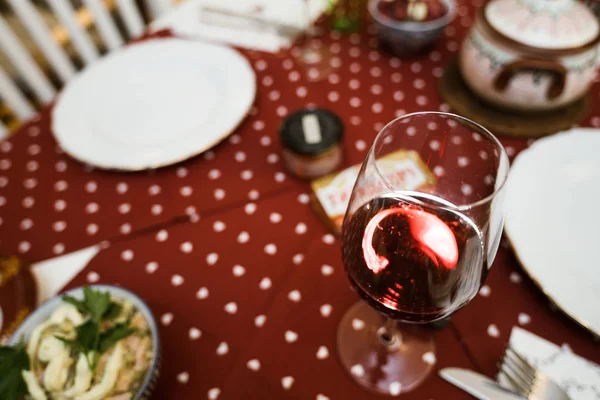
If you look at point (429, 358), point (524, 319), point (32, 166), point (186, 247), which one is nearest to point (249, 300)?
point (186, 247)

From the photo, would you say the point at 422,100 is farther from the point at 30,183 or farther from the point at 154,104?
the point at 30,183

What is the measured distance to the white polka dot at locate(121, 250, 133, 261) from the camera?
0.60 metres

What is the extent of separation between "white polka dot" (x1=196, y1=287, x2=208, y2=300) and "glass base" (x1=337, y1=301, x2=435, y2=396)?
0.59 feet

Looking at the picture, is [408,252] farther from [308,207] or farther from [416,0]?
[416,0]

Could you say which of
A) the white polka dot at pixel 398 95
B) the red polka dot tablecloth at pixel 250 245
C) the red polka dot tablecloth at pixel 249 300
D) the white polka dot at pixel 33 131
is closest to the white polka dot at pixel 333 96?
the red polka dot tablecloth at pixel 250 245

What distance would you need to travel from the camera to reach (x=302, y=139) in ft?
2.05

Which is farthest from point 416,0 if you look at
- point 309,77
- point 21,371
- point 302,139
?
point 21,371

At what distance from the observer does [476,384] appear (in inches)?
17.8

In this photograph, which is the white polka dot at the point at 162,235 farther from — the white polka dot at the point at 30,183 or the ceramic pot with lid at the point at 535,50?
the ceramic pot with lid at the point at 535,50

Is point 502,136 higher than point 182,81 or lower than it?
lower

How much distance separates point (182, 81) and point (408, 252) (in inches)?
22.4

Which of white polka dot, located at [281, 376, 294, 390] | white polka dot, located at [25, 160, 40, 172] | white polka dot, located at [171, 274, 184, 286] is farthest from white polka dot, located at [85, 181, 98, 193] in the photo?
white polka dot, located at [281, 376, 294, 390]

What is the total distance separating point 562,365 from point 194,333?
415mm

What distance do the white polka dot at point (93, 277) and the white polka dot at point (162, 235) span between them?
93 millimetres
